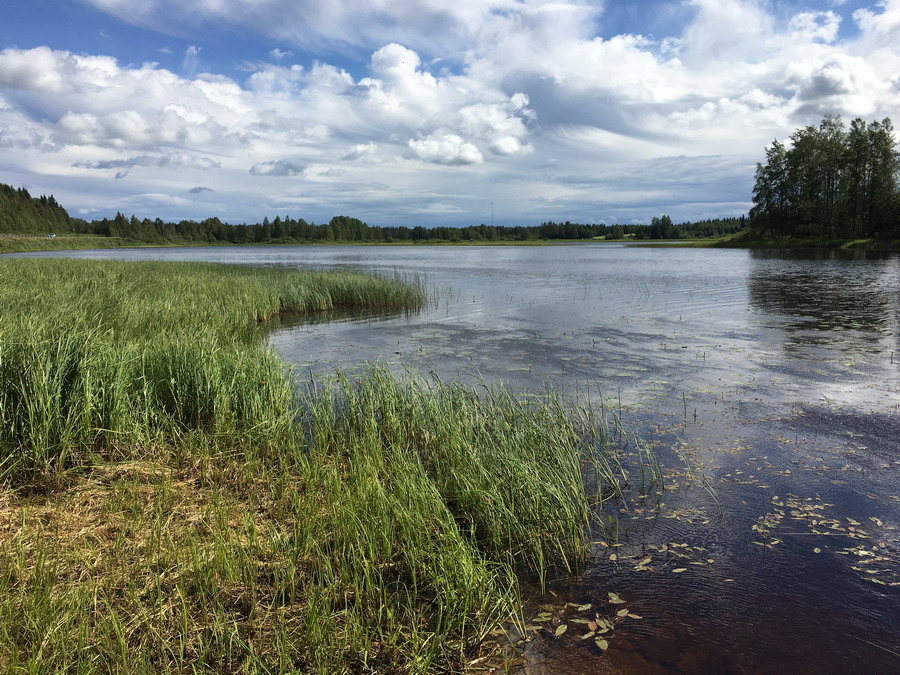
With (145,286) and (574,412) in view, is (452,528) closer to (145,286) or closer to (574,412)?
(574,412)

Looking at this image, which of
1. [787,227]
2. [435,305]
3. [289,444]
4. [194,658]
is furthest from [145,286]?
[787,227]

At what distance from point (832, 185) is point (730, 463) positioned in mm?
82371

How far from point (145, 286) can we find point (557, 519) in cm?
1973

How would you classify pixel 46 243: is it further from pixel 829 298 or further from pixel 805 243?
pixel 805 243

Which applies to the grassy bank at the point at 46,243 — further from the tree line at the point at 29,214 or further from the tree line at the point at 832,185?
the tree line at the point at 832,185

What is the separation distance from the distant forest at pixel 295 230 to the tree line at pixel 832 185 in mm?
70143

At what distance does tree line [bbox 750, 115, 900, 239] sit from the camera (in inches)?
2505

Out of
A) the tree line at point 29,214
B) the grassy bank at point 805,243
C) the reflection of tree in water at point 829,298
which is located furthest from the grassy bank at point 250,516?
the tree line at point 29,214

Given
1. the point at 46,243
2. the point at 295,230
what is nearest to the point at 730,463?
the point at 46,243

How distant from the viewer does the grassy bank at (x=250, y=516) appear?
3.48m

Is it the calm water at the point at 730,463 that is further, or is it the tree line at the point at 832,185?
the tree line at the point at 832,185

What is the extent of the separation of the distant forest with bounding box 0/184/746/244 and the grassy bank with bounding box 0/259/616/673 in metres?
152

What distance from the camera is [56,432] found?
5.72 m

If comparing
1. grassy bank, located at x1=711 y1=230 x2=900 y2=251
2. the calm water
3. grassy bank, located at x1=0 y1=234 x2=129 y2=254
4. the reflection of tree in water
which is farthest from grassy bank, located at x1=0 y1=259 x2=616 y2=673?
grassy bank, located at x1=0 y1=234 x2=129 y2=254
